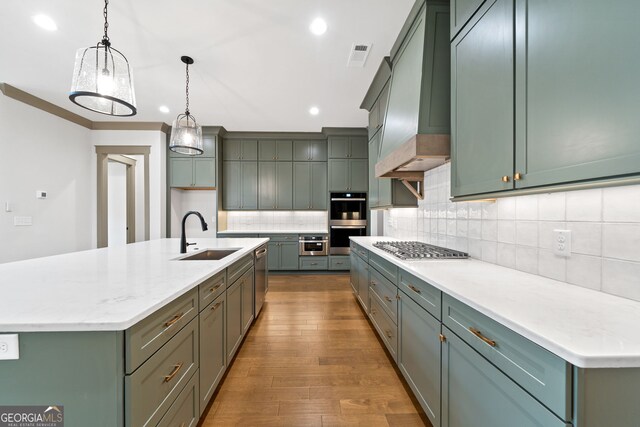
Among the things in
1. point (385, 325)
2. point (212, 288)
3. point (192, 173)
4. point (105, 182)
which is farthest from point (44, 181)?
point (385, 325)

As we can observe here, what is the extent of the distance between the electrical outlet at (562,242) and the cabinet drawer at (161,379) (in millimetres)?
1938

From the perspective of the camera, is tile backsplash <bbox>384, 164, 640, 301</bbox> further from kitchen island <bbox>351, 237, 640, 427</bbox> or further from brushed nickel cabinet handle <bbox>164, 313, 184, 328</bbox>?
brushed nickel cabinet handle <bbox>164, 313, 184, 328</bbox>

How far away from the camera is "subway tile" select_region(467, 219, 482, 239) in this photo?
6.11 feet

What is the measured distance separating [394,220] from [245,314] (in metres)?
2.32

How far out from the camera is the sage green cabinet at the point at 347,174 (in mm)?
5230

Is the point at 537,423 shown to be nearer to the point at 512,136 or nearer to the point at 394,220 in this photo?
the point at 512,136

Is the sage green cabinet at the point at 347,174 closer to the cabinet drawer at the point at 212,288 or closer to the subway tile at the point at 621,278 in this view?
the cabinet drawer at the point at 212,288

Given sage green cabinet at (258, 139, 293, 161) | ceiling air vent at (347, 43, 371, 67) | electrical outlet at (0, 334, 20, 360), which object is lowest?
electrical outlet at (0, 334, 20, 360)

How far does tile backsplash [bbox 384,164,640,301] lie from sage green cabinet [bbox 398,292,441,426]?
0.66 metres

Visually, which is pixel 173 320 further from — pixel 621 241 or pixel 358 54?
pixel 358 54

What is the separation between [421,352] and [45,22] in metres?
4.11

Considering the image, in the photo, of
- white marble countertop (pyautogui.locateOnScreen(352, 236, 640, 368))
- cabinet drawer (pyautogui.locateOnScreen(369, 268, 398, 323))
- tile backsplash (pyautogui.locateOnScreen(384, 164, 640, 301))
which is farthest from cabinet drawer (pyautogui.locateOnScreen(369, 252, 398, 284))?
tile backsplash (pyautogui.locateOnScreen(384, 164, 640, 301))

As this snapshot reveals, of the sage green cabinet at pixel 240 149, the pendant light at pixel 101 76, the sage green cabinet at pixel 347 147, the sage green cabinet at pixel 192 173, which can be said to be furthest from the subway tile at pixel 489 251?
the sage green cabinet at pixel 192 173

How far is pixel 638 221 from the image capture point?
981 mm
